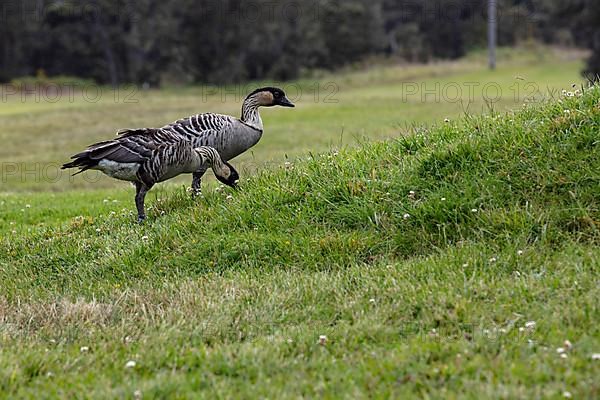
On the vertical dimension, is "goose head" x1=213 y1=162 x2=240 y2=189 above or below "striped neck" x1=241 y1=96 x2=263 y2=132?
below

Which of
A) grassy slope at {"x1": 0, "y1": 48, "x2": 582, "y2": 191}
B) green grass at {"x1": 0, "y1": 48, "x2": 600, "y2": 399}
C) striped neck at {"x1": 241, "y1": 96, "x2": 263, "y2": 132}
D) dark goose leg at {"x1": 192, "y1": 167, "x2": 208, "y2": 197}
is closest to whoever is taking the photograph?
green grass at {"x1": 0, "y1": 48, "x2": 600, "y2": 399}

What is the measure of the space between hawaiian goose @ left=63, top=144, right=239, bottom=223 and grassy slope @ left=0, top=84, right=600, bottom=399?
0.29 meters

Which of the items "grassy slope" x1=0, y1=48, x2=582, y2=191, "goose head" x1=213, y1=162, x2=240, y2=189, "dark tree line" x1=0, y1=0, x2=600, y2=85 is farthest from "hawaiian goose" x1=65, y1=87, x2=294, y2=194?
"dark tree line" x1=0, y1=0, x2=600, y2=85

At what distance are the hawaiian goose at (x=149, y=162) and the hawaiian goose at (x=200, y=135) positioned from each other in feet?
0.03

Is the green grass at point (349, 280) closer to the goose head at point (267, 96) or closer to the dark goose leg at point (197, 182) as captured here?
the dark goose leg at point (197, 182)

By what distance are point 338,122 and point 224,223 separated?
21.7m

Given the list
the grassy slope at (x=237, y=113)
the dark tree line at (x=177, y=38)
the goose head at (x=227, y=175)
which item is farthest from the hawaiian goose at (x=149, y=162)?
the dark tree line at (x=177, y=38)

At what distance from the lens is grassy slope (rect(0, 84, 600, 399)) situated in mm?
4410

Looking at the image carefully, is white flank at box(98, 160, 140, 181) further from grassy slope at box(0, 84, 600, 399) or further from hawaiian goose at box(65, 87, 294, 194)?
grassy slope at box(0, 84, 600, 399)

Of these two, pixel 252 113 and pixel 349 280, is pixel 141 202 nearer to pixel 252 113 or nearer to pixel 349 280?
pixel 252 113

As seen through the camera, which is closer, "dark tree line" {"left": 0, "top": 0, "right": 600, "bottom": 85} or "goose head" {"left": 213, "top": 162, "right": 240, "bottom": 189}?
"goose head" {"left": 213, "top": 162, "right": 240, "bottom": 189}

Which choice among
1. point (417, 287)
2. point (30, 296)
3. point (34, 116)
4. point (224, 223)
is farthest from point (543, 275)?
point (34, 116)

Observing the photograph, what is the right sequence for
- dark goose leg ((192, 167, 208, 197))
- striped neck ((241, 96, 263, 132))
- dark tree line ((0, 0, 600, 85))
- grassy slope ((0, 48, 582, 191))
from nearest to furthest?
dark goose leg ((192, 167, 208, 197)) → striped neck ((241, 96, 263, 132)) → grassy slope ((0, 48, 582, 191)) → dark tree line ((0, 0, 600, 85))

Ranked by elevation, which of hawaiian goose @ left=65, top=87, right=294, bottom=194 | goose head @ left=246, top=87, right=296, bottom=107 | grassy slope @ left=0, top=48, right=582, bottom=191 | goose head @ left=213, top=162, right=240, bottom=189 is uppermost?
goose head @ left=246, top=87, right=296, bottom=107
